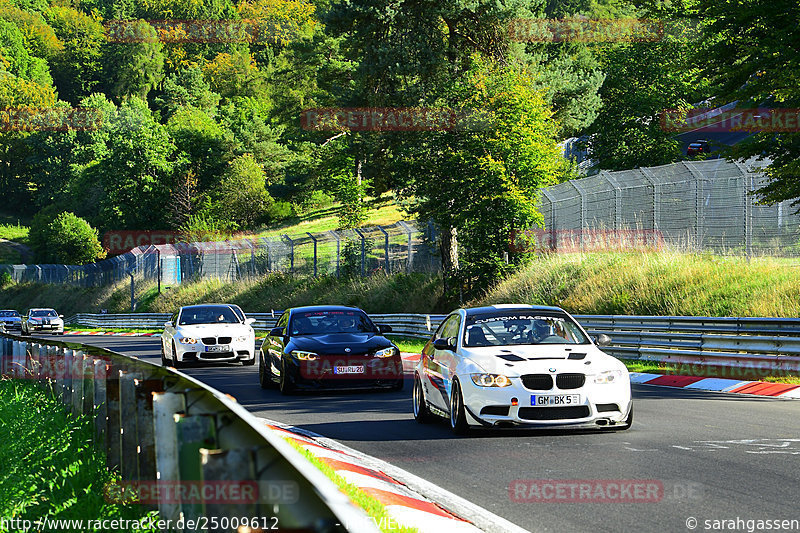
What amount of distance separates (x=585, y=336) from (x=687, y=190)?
19.0 meters

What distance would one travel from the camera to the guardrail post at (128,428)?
6.41 metres

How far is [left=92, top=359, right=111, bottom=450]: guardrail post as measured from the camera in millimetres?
7888

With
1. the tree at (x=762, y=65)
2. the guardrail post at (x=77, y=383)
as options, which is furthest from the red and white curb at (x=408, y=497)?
the tree at (x=762, y=65)

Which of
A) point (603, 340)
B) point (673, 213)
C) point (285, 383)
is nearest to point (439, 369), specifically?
point (603, 340)

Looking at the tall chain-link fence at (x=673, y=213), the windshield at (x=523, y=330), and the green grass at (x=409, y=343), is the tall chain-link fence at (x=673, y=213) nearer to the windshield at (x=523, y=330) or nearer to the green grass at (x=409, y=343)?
the green grass at (x=409, y=343)

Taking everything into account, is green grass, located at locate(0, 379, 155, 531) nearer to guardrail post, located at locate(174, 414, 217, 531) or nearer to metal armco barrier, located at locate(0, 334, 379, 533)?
metal armco barrier, located at locate(0, 334, 379, 533)

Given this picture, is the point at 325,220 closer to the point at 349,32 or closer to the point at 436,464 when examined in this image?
the point at 349,32

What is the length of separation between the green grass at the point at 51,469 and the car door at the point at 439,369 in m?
4.04

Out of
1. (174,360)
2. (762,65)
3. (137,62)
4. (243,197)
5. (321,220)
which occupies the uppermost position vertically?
(137,62)

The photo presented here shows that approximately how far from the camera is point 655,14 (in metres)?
47.3

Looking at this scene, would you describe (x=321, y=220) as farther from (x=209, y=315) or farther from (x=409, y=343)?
(x=209, y=315)

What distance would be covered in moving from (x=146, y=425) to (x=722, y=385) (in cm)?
1251

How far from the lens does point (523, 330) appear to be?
1223cm

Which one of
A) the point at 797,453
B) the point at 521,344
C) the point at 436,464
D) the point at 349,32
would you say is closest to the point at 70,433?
the point at 436,464
